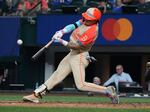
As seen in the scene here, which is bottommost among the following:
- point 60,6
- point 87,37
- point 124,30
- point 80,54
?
point 124,30

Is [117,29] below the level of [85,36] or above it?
below

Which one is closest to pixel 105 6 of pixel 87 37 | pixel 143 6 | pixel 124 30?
pixel 124 30

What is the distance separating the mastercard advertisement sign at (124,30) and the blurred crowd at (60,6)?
271mm

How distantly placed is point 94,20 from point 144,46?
8.82m

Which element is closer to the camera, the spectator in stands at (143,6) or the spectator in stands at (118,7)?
the spectator in stands at (143,6)

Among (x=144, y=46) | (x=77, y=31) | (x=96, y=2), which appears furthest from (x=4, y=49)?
(x=77, y=31)

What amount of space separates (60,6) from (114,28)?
6.42 feet

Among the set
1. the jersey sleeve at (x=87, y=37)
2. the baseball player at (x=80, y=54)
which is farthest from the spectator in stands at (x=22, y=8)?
the jersey sleeve at (x=87, y=37)

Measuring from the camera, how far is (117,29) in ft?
61.1

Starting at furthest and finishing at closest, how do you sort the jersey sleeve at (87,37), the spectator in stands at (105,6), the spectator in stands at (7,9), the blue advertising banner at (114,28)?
1. the spectator in stands at (7,9)
2. the blue advertising banner at (114,28)
3. the spectator in stands at (105,6)
4. the jersey sleeve at (87,37)

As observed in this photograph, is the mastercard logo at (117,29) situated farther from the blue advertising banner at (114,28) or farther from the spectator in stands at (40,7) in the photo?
the spectator in stands at (40,7)

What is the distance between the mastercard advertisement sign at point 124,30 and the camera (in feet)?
60.2

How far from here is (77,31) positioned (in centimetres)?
1005

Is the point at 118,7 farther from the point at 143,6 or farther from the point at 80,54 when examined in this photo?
the point at 80,54
